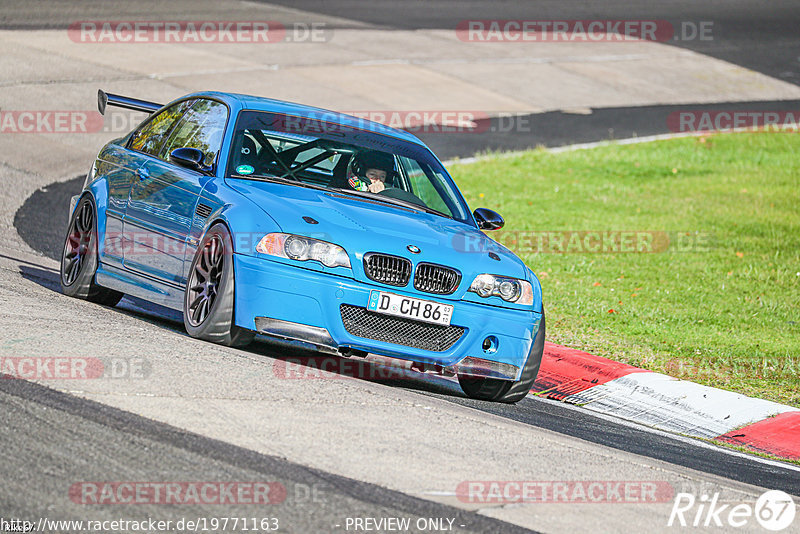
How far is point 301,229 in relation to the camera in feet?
23.3

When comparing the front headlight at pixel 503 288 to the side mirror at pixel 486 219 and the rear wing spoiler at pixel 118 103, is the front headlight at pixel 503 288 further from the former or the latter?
the rear wing spoiler at pixel 118 103

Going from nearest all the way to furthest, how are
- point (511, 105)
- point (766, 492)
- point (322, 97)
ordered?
point (766, 492), point (322, 97), point (511, 105)

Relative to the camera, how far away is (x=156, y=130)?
30.1 feet

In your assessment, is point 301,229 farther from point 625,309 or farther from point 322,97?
point 322,97

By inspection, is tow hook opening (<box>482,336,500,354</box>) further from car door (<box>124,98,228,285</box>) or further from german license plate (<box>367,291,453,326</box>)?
car door (<box>124,98,228,285</box>)

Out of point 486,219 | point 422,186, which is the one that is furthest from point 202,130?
point 486,219

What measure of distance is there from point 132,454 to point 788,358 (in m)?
7.10

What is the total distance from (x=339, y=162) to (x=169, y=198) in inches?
46.8

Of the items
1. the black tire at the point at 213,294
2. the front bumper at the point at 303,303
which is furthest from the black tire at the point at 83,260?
the front bumper at the point at 303,303

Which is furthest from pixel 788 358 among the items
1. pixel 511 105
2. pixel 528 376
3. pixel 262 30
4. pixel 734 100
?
pixel 262 30

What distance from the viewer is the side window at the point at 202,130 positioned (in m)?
8.28

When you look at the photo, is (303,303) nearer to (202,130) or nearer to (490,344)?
(490,344)

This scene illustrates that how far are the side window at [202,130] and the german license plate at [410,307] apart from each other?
70.9 inches

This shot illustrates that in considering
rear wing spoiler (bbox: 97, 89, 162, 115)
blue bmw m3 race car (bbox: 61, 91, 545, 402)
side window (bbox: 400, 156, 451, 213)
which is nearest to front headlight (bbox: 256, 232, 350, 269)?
blue bmw m3 race car (bbox: 61, 91, 545, 402)
